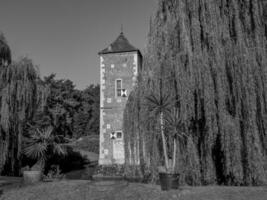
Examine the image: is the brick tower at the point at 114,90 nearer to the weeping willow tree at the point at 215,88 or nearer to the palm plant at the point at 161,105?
the weeping willow tree at the point at 215,88

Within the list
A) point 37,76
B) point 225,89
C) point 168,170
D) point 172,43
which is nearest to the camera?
point 168,170

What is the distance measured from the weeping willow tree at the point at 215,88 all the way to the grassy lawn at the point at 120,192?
0.63m

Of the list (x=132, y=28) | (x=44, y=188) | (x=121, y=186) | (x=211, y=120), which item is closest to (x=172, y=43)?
(x=132, y=28)

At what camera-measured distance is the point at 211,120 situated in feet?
22.0

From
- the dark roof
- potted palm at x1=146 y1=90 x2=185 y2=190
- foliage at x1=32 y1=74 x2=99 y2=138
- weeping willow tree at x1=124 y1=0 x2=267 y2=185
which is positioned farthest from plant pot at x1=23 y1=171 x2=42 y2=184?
foliage at x1=32 y1=74 x2=99 y2=138

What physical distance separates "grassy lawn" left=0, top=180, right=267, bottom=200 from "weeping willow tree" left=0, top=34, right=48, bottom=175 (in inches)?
128

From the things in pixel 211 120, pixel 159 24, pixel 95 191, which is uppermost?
pixel 159 24

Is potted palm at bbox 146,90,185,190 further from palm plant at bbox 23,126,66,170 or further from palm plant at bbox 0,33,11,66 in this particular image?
palm plant at bbox 0,33,11,66

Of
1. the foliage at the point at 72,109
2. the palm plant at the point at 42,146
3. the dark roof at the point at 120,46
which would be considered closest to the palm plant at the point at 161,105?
the palm plant at the point at 42,146

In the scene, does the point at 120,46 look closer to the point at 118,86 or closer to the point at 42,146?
the point at 118,86

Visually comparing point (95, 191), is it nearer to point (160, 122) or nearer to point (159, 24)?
point (160, 122)

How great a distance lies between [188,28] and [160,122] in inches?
106

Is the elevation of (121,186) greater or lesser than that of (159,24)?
lesser

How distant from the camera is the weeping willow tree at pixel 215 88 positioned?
6.62 meters
